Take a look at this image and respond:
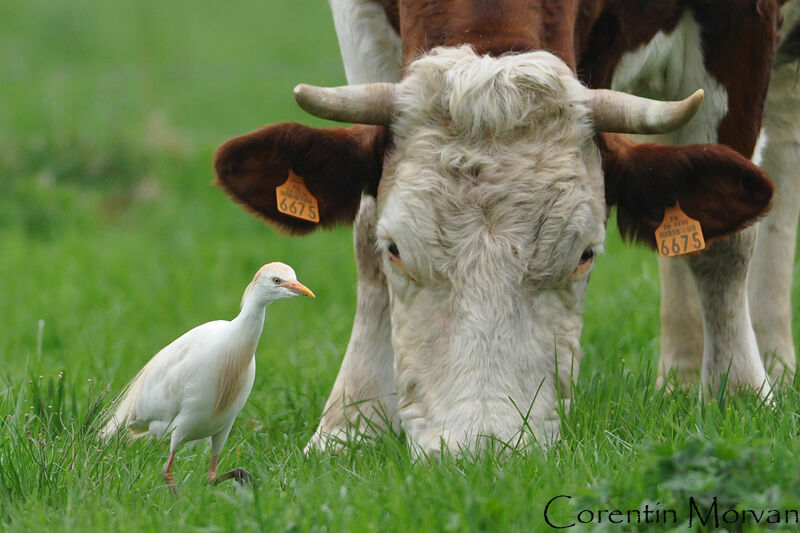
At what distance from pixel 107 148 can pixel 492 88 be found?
8.52m

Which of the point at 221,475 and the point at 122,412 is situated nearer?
the point at 221,475

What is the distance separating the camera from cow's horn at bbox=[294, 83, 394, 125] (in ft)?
13.4

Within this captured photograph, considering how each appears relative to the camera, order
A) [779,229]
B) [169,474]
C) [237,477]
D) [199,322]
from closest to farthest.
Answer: [237,477] → [169,474] → [779,229] → [199,322]

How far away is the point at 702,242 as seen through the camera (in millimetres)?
4359

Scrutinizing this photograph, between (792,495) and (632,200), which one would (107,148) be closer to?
(632,200)

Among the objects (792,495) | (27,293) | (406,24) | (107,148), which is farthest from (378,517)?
(107,148)

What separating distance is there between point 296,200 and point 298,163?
0.44 ft

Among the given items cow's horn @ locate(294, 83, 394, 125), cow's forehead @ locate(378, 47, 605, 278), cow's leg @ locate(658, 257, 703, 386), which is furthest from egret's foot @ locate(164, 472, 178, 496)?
cow's leg @ locate(658, 257, 703, 386)

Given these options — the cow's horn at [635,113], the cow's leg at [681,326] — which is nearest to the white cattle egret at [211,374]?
the cow's horn at [635,113]

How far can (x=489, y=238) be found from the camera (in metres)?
3.91

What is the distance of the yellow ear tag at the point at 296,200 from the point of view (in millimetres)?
4395

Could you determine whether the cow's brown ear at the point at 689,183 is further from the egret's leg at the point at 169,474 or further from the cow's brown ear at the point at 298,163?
the egret's leg at the point at 169,474

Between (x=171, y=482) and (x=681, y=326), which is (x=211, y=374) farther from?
(x=681, y=326)

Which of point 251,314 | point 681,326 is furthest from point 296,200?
point 681,326
